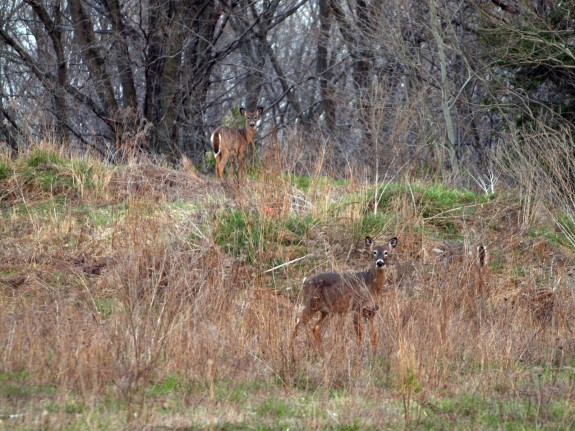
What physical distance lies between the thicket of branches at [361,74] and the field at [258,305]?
154 inches

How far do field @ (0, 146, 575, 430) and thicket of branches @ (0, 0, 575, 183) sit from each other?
12.8 feet

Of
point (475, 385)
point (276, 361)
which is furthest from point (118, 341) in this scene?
point (475, 385)

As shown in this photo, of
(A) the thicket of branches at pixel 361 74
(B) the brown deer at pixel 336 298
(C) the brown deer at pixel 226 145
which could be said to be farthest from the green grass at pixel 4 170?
(B) the brown deer at pixel 336 298

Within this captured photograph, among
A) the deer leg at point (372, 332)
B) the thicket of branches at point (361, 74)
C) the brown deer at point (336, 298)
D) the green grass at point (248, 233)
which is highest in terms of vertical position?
the thicket of branches at point (361, 74)

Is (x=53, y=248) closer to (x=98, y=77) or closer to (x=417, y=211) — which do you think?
(x=417, y=211)

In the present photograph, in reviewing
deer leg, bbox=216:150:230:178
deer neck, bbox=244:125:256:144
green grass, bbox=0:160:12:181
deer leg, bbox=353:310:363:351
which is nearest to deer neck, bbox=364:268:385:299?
deer leg, bbox=353:310:363:351

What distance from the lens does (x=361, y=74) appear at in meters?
26.7

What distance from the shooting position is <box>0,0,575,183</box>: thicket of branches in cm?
1902

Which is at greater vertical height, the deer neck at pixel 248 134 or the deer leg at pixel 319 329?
the deer neck at pixel 248 134

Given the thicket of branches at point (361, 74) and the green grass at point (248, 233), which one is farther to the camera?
the thicket of branches at point (361, 74)

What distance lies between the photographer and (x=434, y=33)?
2088 centimetres

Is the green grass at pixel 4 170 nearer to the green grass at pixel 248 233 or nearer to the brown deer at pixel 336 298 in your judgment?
the green grass at pixel 248 233

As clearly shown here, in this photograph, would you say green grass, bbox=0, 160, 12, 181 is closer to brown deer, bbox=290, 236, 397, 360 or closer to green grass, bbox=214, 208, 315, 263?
green grass, bbox=214, 208, 315, 263

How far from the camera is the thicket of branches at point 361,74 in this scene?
62.4ft
